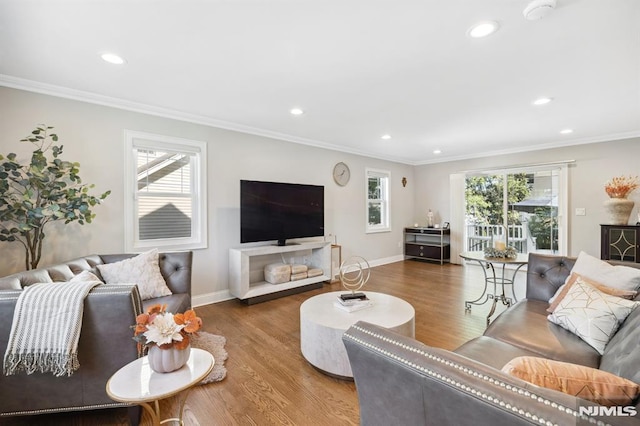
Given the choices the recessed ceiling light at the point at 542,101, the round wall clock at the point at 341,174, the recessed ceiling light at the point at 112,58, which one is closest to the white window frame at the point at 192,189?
the recessed ceiling light at the point at 112,58

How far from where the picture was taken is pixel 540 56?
2170 mm

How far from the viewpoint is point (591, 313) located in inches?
65.2

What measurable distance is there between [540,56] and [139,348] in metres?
3.39

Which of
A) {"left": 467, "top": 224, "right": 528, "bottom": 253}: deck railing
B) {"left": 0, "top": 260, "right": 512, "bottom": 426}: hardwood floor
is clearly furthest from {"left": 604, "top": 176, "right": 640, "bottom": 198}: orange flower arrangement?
{"left": 0, "top": 260, "right": 512, "bottom": 426}: hardwood floor

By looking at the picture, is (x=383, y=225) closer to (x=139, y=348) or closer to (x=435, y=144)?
(x=435, y=144)

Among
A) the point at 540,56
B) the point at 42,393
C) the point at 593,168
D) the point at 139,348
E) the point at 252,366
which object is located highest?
the point at 540,56

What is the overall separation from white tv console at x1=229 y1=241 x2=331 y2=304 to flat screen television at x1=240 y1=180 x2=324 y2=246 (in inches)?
7.4

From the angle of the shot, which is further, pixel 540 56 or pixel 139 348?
pixel 540 56

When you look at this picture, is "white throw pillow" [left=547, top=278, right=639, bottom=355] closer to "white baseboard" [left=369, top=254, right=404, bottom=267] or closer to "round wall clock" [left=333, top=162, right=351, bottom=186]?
"round wall clock" [left=333, top=162, right=351, bottom=186]

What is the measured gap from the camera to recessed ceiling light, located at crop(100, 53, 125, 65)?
2.18 m

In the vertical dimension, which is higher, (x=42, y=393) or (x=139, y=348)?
(x=139, y=348)

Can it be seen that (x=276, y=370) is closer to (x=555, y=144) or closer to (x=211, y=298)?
(x=211, y=298)

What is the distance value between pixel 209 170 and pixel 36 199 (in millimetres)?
1674

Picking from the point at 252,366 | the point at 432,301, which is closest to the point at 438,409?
the point at 252,366
